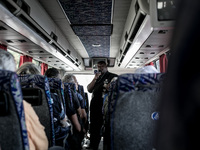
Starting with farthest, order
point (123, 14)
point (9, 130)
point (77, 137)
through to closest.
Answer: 1. point (123, 14)
2. point (77, 137)
3. point (9, 130)

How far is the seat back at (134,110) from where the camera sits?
3.62 ft

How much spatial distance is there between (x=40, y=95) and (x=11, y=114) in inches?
24.5

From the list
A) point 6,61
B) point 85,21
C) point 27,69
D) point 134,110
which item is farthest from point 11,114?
point 85,21

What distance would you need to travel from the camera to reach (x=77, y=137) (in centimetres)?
275

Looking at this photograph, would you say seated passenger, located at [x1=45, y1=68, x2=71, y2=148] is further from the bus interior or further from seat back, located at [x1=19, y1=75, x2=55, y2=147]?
the bus interior

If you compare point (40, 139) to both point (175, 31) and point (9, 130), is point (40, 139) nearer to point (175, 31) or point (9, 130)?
point (9, 130)

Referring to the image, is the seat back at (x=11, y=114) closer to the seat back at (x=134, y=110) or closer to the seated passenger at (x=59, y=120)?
the seat back at (x=134, y=110)

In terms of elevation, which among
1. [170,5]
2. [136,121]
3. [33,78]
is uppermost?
[170,5]

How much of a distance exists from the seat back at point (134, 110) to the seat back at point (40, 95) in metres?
0.68

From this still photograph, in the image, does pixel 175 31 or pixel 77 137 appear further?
pixel 77 137

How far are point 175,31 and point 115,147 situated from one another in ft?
3.74

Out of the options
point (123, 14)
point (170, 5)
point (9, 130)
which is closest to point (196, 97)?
point (9, 130)

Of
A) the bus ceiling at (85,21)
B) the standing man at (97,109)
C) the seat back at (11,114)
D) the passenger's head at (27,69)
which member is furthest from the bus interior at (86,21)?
the standing man at (97,109)

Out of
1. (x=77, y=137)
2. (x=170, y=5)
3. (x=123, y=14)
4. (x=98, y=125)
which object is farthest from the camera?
(x=123, y=14)
